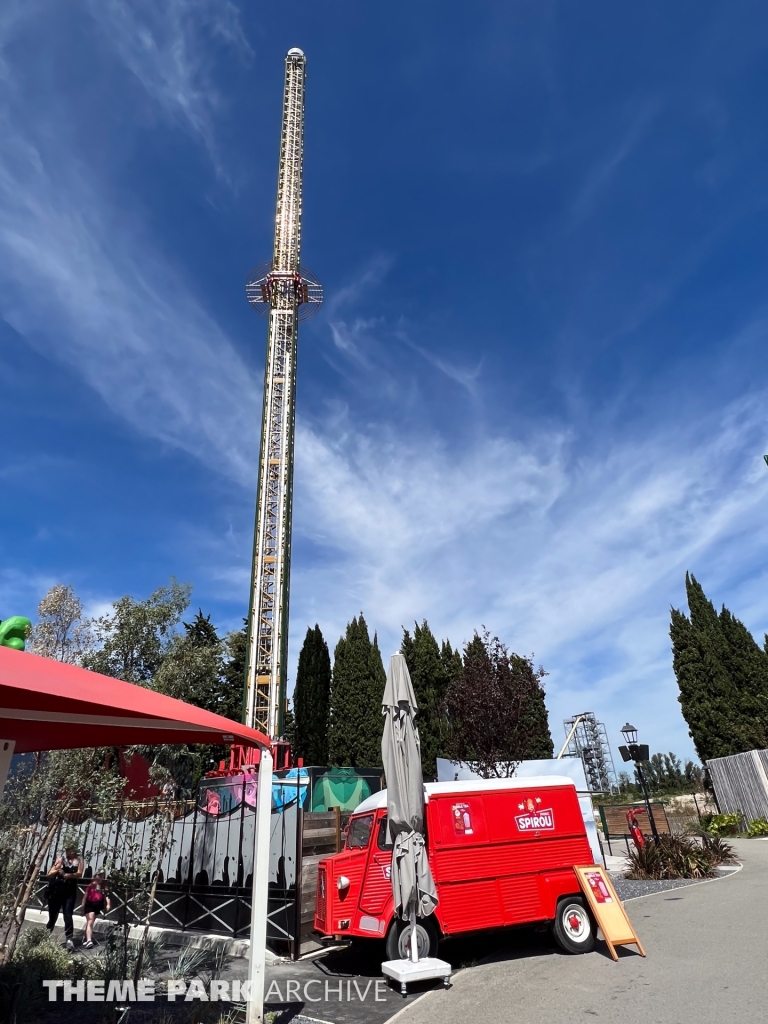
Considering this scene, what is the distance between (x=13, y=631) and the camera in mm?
4684

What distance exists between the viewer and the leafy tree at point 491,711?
20359 mm

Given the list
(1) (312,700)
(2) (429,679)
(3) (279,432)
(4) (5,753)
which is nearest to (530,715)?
(2) (429,679)

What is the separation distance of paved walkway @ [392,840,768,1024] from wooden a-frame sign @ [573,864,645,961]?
20 cm

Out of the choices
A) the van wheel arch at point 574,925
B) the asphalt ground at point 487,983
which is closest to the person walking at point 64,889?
the asphalt ground at point 487,983

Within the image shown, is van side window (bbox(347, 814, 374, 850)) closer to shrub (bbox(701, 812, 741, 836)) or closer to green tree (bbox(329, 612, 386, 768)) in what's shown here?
green tree (bbox(329, 612, 386, 768))

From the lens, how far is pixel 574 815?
8883mm

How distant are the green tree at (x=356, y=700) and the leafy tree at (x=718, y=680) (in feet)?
55.4

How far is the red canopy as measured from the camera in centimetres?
357

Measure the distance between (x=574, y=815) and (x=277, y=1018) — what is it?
16.3 ft

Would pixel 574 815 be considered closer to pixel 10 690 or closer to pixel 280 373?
pixel 10 690

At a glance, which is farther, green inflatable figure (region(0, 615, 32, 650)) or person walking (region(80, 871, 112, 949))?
person walking (region(80, 871, 112, 949))

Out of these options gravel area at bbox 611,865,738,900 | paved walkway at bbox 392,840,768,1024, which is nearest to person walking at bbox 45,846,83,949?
paved walkway at bbox 392,840,768,1024

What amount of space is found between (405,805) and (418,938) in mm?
1709

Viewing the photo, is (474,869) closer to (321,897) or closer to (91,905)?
(321,897)
